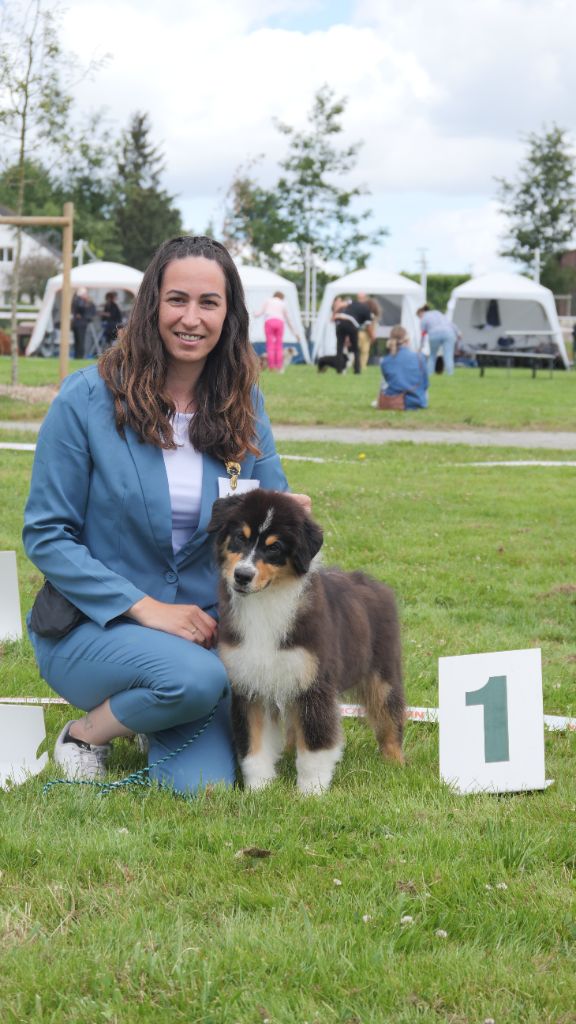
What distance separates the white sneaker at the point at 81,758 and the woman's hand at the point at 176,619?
20.6 inches

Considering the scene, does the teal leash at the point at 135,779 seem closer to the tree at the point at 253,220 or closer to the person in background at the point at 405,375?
the person in background at the point at 405,375

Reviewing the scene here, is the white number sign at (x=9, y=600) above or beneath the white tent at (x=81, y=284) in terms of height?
beneath

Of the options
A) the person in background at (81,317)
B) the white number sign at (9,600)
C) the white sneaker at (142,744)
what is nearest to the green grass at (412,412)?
the person in background at (81,317)

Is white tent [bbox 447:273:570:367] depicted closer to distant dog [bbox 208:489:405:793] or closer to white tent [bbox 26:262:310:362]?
white tent [bbox 26:262:310:362]

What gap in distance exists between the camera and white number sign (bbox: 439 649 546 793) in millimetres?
4520

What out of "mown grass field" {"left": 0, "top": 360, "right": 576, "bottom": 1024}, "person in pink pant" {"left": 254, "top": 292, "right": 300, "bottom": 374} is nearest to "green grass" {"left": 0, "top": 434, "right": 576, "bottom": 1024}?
"mown grass field" {"left": 0, "top": 360, "right": 576, "bottom": 1024}

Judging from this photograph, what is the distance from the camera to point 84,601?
14.8 feet

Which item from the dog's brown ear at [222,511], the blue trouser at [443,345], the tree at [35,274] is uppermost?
the tree at [35,274]

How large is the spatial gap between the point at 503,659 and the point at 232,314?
5.49 feet

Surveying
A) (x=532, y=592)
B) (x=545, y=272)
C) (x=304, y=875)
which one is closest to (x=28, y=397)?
(x=532, y=592)

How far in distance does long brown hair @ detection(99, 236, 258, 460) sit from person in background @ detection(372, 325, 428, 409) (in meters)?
14.6

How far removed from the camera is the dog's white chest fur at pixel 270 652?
4.36m

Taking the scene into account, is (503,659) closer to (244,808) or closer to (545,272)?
(244,808)

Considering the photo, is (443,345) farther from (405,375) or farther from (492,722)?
(492,722)
